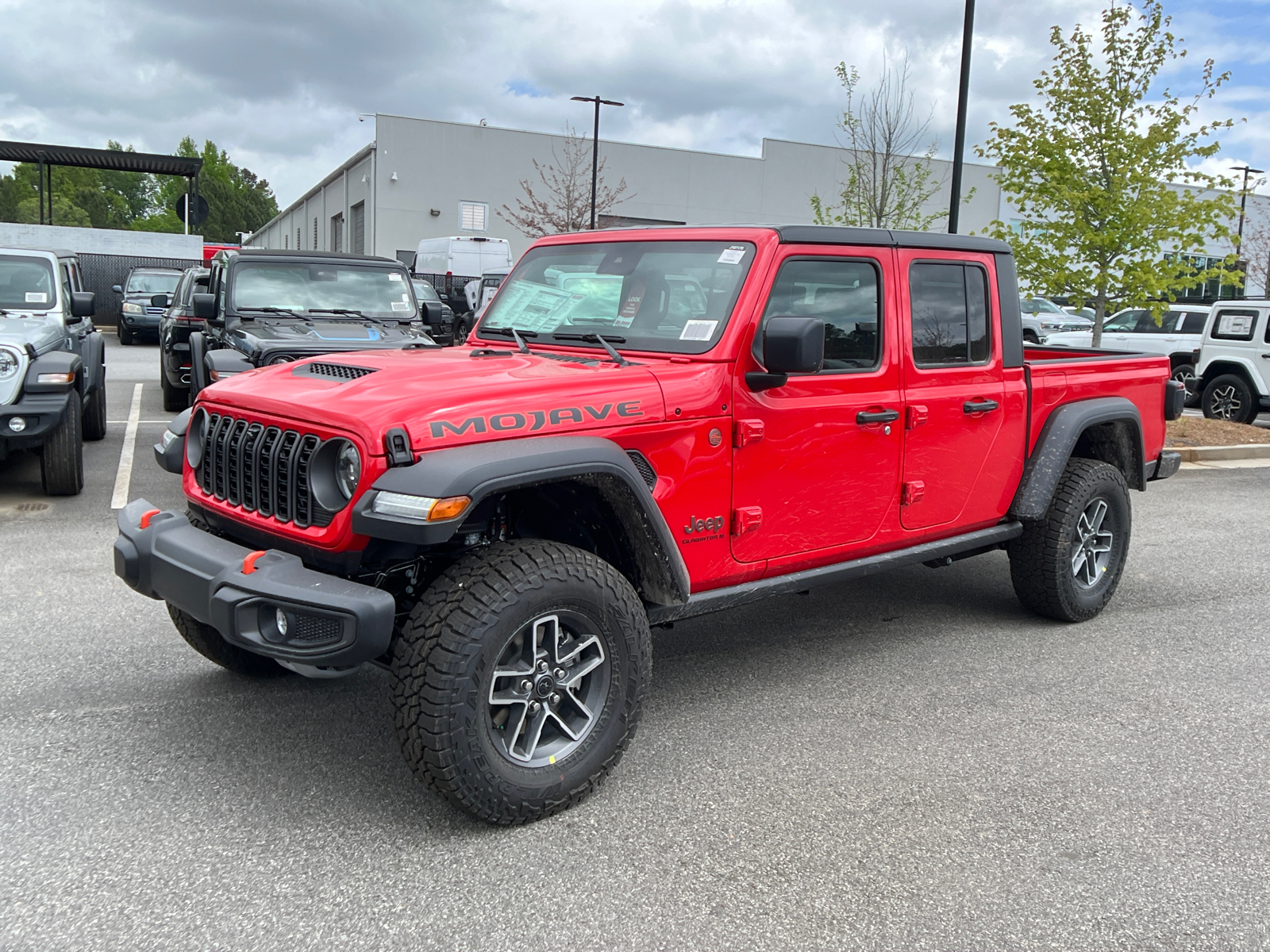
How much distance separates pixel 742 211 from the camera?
4253cm

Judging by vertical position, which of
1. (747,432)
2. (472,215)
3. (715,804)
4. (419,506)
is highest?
(472,215)

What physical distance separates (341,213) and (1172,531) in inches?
1686

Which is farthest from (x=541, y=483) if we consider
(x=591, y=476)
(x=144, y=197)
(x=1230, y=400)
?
(x=144, y=197)

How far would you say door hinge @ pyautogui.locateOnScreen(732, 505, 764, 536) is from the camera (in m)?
3.77

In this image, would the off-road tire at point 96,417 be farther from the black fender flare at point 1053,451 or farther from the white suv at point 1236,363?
the white suv at point 1236,363

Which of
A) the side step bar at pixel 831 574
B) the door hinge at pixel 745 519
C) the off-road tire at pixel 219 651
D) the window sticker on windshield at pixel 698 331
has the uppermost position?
the window sticker on windshield at pixel 698 331

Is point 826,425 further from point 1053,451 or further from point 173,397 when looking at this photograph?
point 173,397

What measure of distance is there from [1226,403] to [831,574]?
12325mm

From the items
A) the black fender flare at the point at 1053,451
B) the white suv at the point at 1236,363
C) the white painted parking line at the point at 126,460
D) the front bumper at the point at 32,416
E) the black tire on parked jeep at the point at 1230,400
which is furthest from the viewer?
the black tire on parked jeep at the point at 1230,400

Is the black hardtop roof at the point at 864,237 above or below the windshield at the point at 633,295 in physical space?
above

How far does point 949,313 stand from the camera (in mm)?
4625

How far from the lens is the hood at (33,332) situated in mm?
7300

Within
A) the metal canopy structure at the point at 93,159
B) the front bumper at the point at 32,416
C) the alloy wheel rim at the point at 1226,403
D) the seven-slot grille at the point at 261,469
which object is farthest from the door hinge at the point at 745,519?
the metal canopy structure at the point at 93,159

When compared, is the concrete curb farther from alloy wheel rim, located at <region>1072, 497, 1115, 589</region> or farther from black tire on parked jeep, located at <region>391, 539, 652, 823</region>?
black tire on parked jeep, located at <region>391, 539, 652, 823</region>
